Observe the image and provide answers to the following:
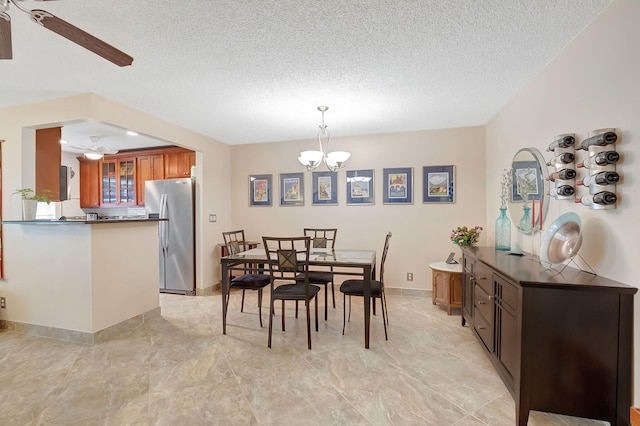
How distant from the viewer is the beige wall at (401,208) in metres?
4.02

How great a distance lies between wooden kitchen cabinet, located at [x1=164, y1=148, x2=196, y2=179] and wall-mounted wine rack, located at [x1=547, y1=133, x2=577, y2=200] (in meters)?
4.72

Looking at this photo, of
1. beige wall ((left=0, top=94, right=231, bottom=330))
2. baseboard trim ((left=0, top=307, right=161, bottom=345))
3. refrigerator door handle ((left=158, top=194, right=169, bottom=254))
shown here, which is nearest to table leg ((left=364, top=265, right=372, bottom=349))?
baseboard trim ((left=0, top=307, right=161, bottom=345))

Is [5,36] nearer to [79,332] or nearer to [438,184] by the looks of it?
[79,332]

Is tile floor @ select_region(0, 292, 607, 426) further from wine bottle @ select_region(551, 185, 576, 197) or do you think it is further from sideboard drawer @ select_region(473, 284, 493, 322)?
wine bottle @ select_region(551, 185, 576, 197)

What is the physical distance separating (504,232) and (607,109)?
144cm

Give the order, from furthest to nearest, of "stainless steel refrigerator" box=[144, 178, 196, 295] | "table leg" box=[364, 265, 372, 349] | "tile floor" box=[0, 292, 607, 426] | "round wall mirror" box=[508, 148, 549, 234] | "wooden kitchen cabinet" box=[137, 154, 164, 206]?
"wooden kitchen cabinet" box=[137, 154, 164, 206]
"stainless steel refrigerator" box=[144, 178, 196, 295]
"table leg" box=[364, 265, 372, 349]
"round wall mirror" box=[508, 148, 549, 234]
"tile floor" box=[0, 292, 607, 426]

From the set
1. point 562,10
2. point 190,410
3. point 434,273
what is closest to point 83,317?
point 190,410

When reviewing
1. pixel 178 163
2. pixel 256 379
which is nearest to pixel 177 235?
pixel 178 163

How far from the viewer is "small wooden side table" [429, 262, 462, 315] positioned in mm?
3388

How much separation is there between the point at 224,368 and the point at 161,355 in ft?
2.14

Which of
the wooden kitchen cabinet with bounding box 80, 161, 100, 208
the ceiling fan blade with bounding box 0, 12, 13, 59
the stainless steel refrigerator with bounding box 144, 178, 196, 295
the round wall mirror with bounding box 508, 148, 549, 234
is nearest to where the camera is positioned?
the ceiling fan blade with bounding box 0, 12, 13, 59

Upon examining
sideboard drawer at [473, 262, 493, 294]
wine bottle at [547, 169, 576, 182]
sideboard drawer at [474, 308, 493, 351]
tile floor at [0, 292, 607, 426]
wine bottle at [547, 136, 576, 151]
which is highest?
wine bottle at [547, 136, 576, 151]

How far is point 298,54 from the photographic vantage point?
2.11m

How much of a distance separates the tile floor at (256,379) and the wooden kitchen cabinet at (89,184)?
3.24 meters
